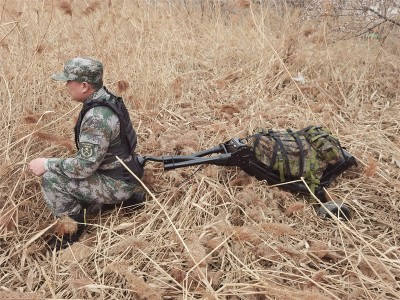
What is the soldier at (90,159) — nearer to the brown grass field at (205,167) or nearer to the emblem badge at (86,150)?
the emblem badge at (86,150)

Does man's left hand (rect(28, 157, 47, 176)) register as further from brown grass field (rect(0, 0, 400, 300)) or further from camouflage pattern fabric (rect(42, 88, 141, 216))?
brown grass field (rect(0, 0, 400, 300))

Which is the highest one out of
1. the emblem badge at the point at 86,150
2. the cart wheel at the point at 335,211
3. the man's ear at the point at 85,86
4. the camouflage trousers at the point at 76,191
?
the man's ear at the point at 85,86

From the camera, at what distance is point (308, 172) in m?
2.32

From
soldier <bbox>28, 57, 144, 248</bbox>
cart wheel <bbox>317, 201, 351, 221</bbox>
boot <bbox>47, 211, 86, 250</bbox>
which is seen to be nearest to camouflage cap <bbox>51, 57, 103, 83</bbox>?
soldier <bbox>28, 57, 144, 248</bbox>

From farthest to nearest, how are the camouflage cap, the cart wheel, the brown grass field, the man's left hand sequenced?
the cart wheel → the man's left hand → the camouflage cap → the brown grass field

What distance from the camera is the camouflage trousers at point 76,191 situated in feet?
7.04

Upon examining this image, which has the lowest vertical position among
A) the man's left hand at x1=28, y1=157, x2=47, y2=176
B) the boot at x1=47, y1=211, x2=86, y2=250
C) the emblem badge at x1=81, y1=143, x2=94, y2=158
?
the boot at x1=47, y1=211, x2=86, y2=250

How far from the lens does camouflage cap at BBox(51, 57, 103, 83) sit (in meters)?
1.96

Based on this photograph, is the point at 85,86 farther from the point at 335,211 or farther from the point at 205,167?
the point at 335,211

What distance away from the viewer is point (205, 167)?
2.54m

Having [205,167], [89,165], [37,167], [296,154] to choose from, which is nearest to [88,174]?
[89,165]

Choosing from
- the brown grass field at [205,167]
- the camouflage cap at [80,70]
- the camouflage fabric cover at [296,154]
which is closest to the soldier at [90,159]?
the camouflage cap at [80,70]

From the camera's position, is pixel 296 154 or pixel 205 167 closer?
pixel 296 154

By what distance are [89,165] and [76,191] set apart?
24cm
